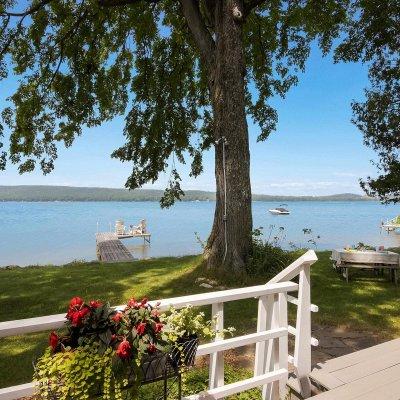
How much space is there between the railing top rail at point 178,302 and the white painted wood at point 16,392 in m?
0.37

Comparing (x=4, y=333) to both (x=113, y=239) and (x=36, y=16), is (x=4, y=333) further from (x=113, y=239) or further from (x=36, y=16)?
(x=113, y=239)

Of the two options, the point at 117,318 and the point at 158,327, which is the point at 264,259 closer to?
the point at 158,327

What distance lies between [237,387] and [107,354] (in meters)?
1.65

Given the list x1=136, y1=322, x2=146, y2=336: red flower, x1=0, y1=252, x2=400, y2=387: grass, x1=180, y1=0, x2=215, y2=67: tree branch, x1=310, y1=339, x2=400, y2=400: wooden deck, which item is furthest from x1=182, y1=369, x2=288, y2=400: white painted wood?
x1=180, y1=0, x2=215, y2=67: tree branch

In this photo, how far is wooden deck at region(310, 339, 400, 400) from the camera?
3600 mm

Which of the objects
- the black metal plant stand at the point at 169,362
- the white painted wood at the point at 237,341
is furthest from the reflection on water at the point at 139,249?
the black metal plant stand at the point at 169,362

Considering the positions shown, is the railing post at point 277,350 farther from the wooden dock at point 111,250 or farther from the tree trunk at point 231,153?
the wooden dock at point 111,250

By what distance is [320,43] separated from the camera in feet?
49.6

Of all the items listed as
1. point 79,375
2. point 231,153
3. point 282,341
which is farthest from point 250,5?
point 79,375

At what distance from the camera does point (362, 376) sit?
400 centimetres

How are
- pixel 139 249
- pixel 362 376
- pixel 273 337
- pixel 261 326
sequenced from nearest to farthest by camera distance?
pixel 273 337 < pixel 362 376 < pixel 261 326 < pixel 139 249

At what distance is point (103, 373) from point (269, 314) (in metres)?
2.16

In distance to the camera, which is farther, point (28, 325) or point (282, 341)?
point (282, 341)

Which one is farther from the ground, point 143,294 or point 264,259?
point 264,259
